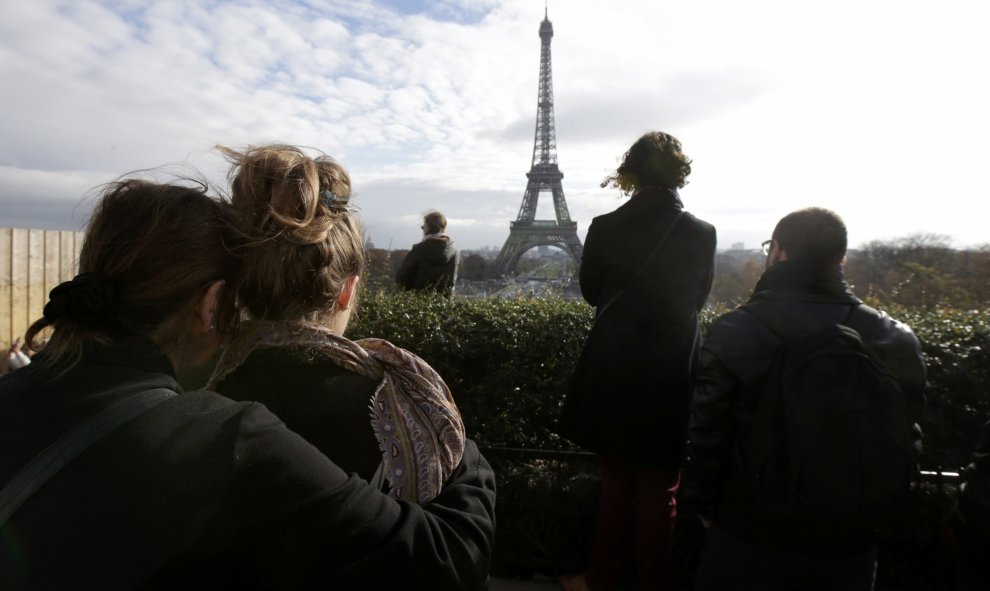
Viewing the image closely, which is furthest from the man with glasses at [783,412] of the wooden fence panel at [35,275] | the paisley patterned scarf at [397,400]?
the wooden fence panel at [35,275]

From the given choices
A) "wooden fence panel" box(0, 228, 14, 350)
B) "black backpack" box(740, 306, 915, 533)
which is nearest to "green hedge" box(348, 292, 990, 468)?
"black backpack" box(740, 306, 915, 533)

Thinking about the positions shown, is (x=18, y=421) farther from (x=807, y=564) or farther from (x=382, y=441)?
(x=807, y=564)

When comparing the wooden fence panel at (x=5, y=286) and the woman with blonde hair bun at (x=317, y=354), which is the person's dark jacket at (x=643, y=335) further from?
the wooden fence panel at (x=5, y=286)

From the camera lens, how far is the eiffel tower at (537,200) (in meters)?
29.3

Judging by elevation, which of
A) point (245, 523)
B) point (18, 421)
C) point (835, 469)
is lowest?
point (835, 469)

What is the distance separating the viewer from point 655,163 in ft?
9.78

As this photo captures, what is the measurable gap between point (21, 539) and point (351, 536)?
48cm

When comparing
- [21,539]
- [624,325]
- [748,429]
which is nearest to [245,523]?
[21,539]

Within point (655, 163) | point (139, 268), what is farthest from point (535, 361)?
point (139, 268)

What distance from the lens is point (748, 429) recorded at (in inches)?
84.8

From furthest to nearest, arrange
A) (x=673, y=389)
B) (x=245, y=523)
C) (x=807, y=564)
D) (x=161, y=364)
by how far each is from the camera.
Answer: (x=673, y=389) → (x=807, y=564) → (x=161, y=364) → (x=245, y=523)

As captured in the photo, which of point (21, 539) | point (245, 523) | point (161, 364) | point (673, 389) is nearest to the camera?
point (21, 539)

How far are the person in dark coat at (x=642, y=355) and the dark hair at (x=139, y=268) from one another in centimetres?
195

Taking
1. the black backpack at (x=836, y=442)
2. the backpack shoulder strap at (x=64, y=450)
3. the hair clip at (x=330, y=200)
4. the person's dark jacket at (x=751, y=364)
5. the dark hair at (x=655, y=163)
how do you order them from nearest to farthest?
1. the backpack shoulder strap at (x=64, y=450)
2. the hair clip at (x=330, y=200)
3. the black backpack at (x=836, y=442)
4. the person's dark jacket at (x=751, y=364)
5. the dark hair at (x=655, y=163)
